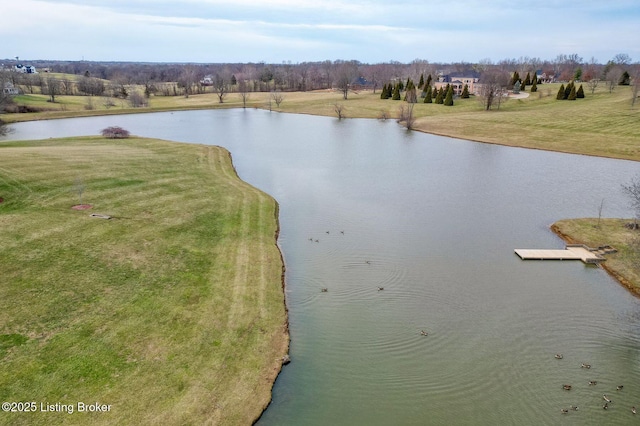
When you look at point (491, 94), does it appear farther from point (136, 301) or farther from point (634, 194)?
point (136, 301)

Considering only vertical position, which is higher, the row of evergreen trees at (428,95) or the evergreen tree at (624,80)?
the evergreen tree at (624,80)

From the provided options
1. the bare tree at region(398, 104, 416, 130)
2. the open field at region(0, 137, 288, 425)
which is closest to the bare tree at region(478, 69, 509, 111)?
the bare tree at region(398, 104, 416, 130)

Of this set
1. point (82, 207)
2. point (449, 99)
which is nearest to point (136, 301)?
point (82, 207)

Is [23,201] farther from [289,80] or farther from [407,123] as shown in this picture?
[289,80]

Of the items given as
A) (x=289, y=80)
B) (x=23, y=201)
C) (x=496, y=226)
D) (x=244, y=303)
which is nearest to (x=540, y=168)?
(x=496, y=226)

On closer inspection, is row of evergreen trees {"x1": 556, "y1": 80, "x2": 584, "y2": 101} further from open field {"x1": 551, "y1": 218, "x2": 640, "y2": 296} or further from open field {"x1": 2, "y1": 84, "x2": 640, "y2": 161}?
open field {"x1": 551, "y1": 218, "x2": 640, "y2": 296}

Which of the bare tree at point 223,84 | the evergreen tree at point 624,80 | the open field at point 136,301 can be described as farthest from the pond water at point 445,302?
the bare tree at point 223,84

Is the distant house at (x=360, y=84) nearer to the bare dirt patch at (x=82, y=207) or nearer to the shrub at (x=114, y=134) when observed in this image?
the shrub at (x=114, y=134)
